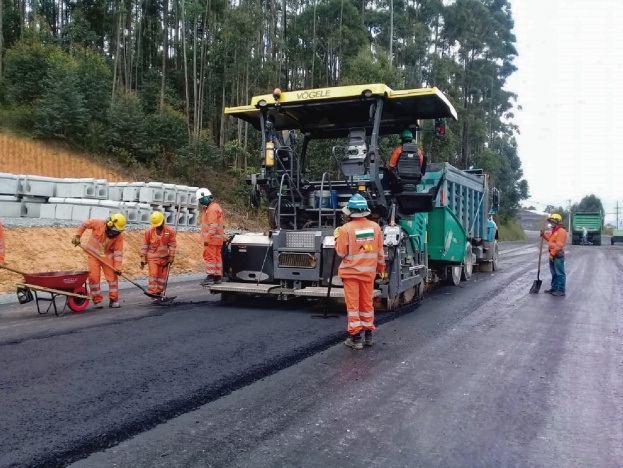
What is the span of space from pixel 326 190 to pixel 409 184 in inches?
47.1

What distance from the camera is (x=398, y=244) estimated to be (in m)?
7.32

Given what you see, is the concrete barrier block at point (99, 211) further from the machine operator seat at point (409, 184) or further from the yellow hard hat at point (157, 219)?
the machine operator seat at point (409, 184)

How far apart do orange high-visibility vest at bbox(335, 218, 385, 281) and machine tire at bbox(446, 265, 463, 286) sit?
6.07 m

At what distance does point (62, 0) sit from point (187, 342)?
1506 inches

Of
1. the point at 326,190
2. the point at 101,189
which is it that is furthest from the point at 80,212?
the point at 326,190

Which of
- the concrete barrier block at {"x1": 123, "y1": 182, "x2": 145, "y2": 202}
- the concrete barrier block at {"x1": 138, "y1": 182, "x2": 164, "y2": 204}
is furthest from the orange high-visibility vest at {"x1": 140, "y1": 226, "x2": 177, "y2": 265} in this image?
the concrete barrier block at {"x1": 123, "y1": 182, "x2": 145, "y2": 202}

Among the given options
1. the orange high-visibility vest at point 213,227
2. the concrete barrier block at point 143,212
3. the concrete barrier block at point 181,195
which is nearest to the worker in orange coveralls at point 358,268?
the orange high-visibility vest at point 213,227

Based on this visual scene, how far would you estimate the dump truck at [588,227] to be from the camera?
4116 cm

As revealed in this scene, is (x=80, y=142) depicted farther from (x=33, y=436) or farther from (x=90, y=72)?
(x=33, y=436)

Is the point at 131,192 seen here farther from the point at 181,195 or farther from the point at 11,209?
the point at 11,209

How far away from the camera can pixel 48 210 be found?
15.5 metres

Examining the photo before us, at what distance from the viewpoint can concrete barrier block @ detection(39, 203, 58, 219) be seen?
610 inches

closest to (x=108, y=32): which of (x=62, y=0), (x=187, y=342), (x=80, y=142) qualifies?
(x=62, y=0)

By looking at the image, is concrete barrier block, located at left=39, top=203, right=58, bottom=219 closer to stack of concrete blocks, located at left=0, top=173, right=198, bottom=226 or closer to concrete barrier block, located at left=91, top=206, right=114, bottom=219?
stack of concrete blocks, located at left=0, top=173, right=198, bottom=226
